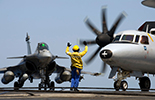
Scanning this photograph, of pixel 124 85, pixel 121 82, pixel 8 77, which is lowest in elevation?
pixel 124 85

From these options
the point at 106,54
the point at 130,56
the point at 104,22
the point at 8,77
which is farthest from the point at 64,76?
the point at 106,54

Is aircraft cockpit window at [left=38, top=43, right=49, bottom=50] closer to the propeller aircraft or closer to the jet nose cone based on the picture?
the propeller aircraft

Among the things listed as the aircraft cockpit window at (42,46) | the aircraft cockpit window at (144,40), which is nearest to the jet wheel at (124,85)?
the aircraft cockpit window at (144,40)

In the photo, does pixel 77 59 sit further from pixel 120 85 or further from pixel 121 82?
pixel 121 82

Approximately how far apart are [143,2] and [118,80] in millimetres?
9698

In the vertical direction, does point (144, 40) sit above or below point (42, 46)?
below

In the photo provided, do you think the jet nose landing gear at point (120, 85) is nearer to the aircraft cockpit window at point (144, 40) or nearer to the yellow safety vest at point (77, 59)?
the aircraft cockpit window at point (144, 40)

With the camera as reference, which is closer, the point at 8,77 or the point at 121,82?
the point at 121,82

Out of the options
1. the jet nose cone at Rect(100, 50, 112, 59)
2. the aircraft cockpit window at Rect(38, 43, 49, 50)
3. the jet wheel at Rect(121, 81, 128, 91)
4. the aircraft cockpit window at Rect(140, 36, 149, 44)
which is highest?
the aircraft cockpit window at Rect(38, 43, 49, 50)

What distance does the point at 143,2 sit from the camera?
83.7 ft

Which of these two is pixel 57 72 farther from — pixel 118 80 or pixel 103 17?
pixel 118 80

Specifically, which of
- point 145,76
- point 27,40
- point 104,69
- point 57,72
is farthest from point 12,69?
point 145,76

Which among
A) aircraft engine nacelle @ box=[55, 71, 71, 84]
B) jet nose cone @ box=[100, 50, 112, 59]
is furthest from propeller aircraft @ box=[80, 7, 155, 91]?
aircraft engine nacelle @ box=[55, 71, 71, 84]

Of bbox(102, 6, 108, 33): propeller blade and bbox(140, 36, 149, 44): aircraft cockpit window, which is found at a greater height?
bbox(102, 6, 108, 33): propeller blade
